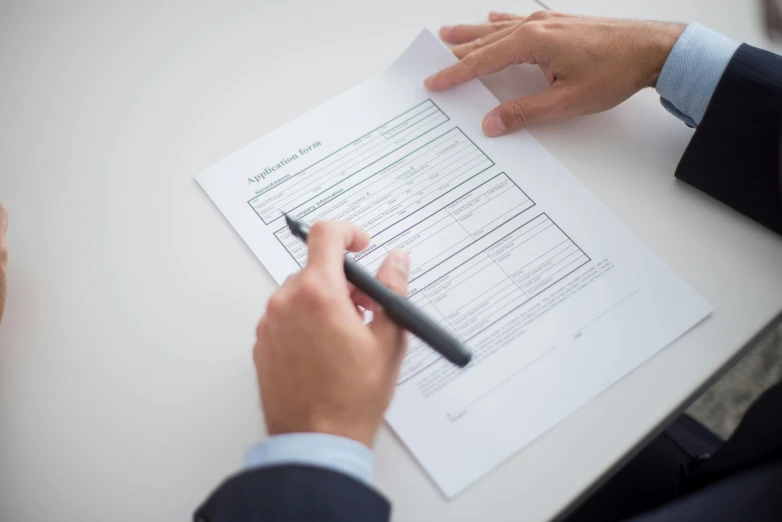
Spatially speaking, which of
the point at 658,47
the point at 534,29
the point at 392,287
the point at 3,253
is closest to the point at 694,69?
the point at 658,47

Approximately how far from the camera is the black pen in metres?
0.53

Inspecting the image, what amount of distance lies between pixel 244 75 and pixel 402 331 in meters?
0.43

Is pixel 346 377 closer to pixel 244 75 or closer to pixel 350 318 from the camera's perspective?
pixel 350 318

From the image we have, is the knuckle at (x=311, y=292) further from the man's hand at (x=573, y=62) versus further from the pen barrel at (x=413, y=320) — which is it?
the man's hand at (x=573, y=62)

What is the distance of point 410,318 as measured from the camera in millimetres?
538

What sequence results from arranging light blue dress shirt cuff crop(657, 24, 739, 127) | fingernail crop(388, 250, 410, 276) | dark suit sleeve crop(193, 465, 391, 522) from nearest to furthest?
dark suit sleeve crop(193, 465, 391, 522) < fingernail crop(388, 250, 410, 276) < light blue dress shirt cuff crop(657, 24, 739, 127)

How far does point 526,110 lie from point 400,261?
268mm

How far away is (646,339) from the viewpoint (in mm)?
609

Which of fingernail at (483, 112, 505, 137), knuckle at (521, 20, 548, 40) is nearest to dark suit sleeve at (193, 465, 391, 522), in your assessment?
fingernail at (483, 112, 505, 137)

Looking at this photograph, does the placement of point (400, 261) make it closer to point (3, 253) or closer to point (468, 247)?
point (468, 247)

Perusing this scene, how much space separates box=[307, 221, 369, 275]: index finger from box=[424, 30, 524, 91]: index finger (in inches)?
10.6

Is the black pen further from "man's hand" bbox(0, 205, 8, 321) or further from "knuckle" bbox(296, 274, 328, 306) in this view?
"man's hand" bbox(0, 205, 8, 321)

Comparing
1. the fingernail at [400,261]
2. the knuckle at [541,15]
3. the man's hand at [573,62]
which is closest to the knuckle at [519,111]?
the man's hand at [573,62]

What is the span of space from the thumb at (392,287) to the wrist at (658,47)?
0.39 metres
